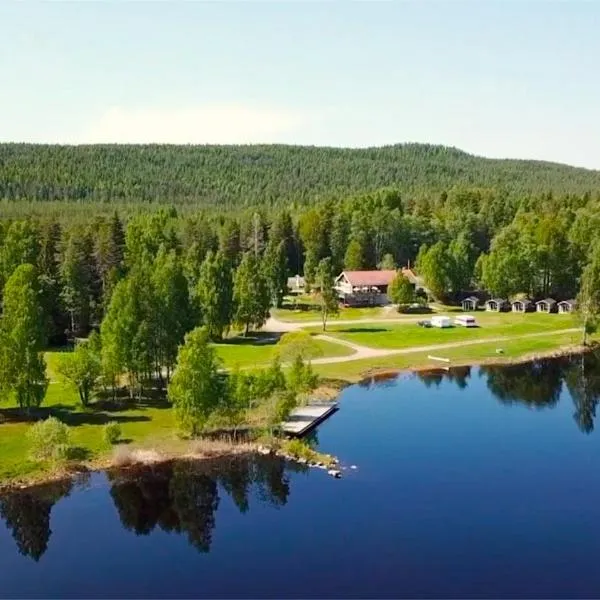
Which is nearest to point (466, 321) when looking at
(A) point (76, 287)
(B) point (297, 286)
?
(B) point (297, 286)

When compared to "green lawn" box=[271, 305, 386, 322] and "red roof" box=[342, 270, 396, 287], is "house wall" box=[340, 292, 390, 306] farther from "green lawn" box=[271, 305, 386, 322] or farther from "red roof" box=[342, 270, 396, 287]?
"green lawn" box=[271, 305, 386, 322]

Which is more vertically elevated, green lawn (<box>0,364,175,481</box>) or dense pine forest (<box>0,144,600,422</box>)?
dense pine forest (<box>0,144,600,422</box>)

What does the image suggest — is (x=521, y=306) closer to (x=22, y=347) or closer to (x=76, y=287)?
(x=76, y=287)

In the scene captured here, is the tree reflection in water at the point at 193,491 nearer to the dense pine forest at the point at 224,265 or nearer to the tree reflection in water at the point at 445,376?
the dense pine forest at the point at 224,265

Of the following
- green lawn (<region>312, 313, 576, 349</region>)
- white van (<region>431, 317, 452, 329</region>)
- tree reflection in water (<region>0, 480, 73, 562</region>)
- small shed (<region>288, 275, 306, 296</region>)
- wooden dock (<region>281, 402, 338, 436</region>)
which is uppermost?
small shed (<region>288, 275, 306, 296</region>)

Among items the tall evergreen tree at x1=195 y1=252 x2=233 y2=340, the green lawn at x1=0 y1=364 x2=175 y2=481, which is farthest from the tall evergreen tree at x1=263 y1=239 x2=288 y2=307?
the green lawn at x1=0 y1=364 x2=175 y2=481
